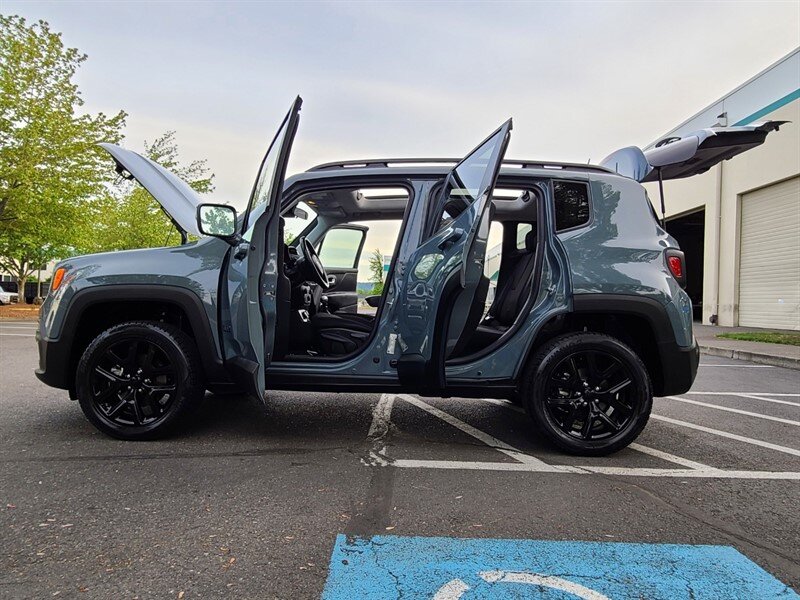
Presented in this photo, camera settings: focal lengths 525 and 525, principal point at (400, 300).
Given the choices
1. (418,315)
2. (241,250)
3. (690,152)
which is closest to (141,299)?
(241,250)

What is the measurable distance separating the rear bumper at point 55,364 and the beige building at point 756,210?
16.7m

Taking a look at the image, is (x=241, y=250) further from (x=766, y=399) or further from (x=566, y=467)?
(x=766, y=399)

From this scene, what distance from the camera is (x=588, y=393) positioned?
11.5 feet

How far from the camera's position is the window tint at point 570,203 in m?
3.69

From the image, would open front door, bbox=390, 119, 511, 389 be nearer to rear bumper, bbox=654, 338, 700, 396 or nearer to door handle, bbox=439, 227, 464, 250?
door handle, bbox=439, 227, 464, 250

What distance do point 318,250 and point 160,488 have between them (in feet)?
9.53

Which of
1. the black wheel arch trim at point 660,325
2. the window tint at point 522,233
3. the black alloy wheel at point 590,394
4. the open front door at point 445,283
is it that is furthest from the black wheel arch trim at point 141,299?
the window tint at point 522,233

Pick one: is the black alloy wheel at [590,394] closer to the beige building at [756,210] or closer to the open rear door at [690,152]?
the open rear door at [690,152]

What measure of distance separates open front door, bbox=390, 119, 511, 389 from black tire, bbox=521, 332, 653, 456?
0.59m

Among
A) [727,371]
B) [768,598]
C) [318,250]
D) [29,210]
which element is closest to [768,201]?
[727,371]

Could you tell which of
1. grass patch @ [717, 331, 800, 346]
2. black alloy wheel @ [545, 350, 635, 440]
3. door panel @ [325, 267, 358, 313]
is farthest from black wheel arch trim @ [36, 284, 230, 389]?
grass patch @ [717, 331, 800, 346]

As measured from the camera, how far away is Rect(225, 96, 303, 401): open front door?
3285 mm

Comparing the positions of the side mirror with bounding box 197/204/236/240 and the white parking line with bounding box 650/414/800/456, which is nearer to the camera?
the side mirror with bounding box 197/204/236/240

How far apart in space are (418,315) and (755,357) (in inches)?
379
